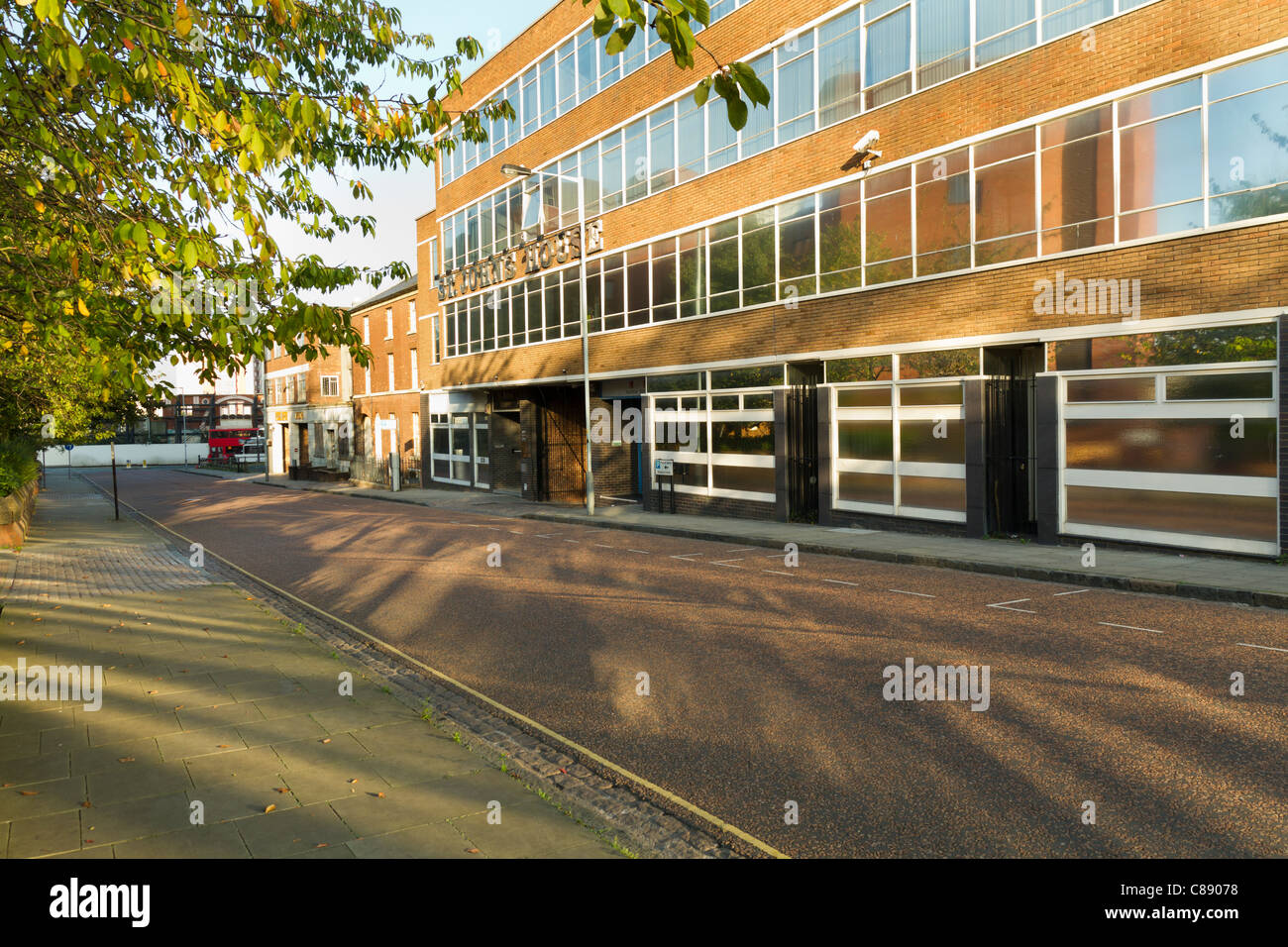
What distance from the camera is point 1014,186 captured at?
15016 millimetres

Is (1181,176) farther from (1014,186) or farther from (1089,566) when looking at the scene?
(1089,566)

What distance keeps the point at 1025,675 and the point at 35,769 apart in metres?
7.09

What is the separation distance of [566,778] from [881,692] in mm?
2797

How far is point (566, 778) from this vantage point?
5211 millimetres

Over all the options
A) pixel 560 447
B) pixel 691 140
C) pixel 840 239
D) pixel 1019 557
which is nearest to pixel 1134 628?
pixel 1019 557

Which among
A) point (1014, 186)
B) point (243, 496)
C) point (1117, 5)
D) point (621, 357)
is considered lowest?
Answer: point (243, 496)

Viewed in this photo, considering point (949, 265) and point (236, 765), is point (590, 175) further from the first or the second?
point (236, 765)

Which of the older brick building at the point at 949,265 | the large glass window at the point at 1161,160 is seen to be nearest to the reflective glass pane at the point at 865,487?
the older brick building at the point at 949,265

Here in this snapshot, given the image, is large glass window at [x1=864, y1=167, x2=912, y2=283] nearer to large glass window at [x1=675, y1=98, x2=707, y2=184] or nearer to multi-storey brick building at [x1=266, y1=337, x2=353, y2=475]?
large glass window at [x1=675, y1=98, x2=707, y2=184]

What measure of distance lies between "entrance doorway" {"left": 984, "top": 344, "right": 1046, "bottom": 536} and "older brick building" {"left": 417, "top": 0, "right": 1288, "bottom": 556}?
0.05 meters

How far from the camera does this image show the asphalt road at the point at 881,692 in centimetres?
455

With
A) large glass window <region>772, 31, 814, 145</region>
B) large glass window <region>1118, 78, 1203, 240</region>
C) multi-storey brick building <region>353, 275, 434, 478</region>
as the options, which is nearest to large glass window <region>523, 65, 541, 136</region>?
multi-storey brick building <region>353, 275, 434, 478</region>

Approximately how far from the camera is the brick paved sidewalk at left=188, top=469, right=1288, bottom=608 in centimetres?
1051
